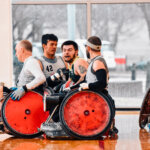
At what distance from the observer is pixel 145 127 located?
693 centimetres

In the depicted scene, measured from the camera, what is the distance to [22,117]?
19.1ft

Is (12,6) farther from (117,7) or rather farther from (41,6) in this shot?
(117,7)

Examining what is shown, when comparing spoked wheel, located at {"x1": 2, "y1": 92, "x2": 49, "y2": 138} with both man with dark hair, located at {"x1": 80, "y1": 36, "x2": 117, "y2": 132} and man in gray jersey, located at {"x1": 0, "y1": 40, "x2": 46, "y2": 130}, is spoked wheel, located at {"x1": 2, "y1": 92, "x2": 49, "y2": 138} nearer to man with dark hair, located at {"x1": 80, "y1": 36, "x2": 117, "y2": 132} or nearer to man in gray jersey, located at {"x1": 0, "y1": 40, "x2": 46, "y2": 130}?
man in gray jersey, located at {"x1": 0, "y1": 40, "x2": 46, "y2": 130}

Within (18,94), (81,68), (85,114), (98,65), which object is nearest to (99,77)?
(98,65)

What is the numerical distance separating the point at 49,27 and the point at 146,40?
194cm

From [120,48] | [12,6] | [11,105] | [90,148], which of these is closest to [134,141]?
[90,148]

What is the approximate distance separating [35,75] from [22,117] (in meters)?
0.55

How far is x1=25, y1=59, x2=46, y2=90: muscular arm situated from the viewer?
18.9 feet

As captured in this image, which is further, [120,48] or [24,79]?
[120,48]

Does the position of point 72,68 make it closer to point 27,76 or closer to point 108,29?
point 27,76

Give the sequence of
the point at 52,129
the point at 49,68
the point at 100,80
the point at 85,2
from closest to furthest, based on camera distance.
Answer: the point at 100,80, the point at 52,129, the point at 49,68, the point at 85,2

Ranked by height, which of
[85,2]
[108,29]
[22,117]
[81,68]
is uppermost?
[85,2]

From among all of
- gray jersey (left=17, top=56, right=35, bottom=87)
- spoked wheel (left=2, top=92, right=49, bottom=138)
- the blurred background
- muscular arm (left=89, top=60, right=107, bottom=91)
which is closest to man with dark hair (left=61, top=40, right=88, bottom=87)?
muscular arm (left=89, top=60, right=107, bottom=91)

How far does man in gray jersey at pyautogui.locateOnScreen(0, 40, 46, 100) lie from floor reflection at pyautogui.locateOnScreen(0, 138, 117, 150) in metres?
0.58
